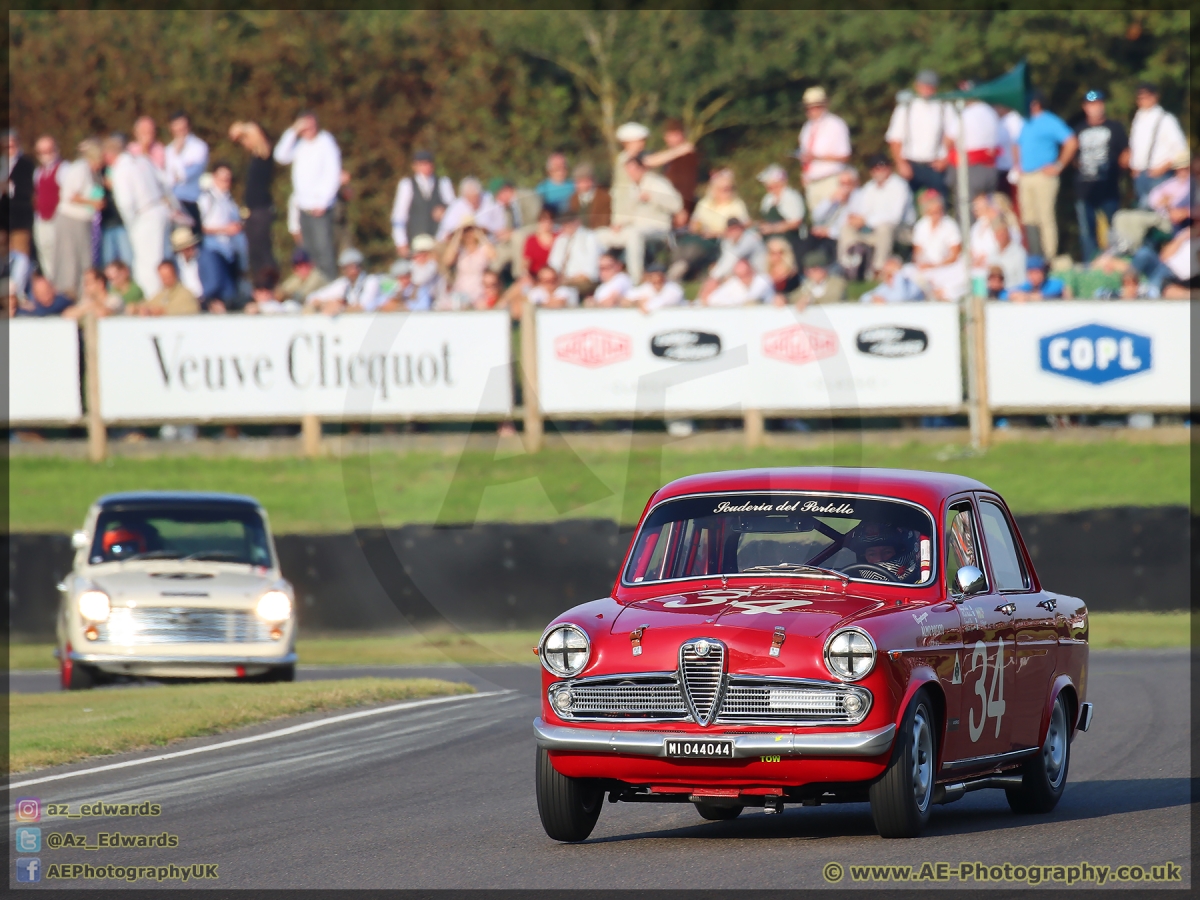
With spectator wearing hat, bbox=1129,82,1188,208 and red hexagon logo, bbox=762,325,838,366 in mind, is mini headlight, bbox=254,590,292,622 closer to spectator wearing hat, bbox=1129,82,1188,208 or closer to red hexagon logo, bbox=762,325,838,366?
red hexagon logo, bbox=762,325,838,366

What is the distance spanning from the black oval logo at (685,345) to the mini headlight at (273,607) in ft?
26.4

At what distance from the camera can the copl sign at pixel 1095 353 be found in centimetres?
2144

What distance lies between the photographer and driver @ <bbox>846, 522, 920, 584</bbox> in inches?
321

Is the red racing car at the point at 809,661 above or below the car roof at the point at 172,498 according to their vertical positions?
above

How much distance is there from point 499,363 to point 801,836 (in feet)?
48.9

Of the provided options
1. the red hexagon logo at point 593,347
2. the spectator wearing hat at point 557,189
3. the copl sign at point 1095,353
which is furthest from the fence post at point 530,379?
the copl sign at point 1095,353

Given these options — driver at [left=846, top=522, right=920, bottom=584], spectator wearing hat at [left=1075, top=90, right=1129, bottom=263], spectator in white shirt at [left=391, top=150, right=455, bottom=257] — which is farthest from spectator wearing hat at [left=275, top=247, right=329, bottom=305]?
driver at [left=846, top=522, right=920, bottom=584]

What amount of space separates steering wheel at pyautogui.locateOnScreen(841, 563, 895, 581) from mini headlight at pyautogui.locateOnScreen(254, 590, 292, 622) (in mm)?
7868

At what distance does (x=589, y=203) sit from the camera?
77.5ft

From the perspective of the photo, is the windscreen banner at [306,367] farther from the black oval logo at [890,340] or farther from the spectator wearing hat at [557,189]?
the black oval logo at [890,340]

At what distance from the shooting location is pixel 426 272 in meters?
23.3

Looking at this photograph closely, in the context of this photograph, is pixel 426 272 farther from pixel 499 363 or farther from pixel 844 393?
pixel 844 393

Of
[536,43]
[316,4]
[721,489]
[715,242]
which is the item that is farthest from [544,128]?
[721,489]

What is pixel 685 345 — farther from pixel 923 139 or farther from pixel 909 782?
pixel 909 782
